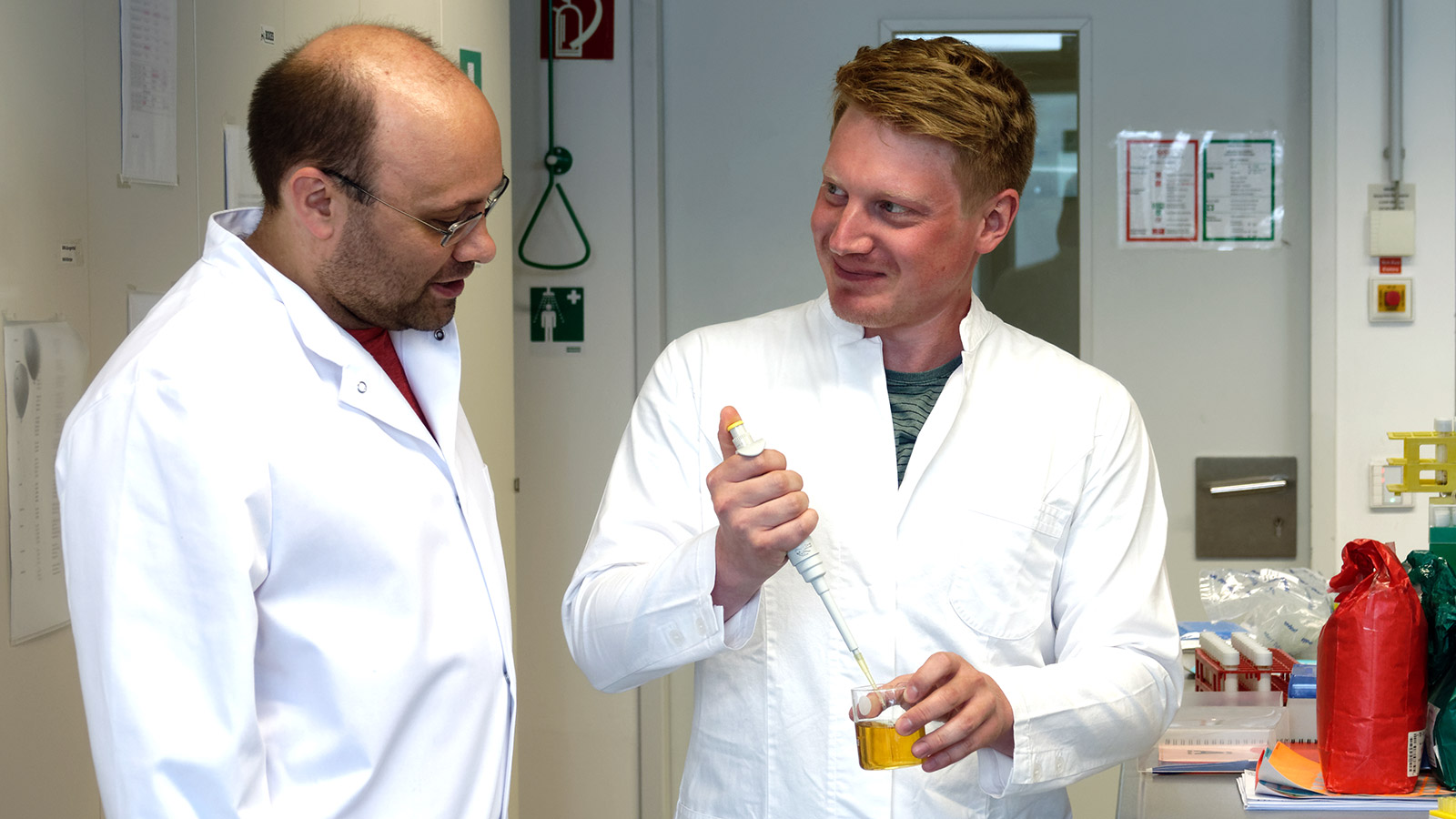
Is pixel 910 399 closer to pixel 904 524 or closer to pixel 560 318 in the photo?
pixel 904 524

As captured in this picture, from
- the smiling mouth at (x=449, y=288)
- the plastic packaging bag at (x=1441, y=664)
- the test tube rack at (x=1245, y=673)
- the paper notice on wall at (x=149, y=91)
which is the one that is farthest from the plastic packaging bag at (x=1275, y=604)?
the paper notice on wall at (x=149, y=91)

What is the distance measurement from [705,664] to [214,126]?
93cm

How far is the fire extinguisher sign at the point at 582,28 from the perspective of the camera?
271 centimetres

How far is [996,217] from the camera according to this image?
147 centimetres

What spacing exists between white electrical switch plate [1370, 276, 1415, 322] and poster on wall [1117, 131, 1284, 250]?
0.74ft

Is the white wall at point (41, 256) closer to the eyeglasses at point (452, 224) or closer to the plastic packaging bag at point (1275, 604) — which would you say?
the eyeglasses at point (452, 224)

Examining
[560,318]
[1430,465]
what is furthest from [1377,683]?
[560,318]

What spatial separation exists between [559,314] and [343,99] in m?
1.68

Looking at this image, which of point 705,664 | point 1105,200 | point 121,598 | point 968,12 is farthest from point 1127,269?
point 121,598

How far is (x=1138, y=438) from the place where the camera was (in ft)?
4.71

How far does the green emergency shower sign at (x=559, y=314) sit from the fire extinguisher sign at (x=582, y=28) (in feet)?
1.75

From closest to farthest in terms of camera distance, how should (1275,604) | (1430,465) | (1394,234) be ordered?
(1430,465) < (1275,604) < (1394,234)

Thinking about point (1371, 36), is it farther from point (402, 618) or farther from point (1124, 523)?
point (402, 618)

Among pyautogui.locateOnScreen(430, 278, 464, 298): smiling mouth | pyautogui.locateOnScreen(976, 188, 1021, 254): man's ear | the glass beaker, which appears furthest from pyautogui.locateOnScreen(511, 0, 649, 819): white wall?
the glass beaker
